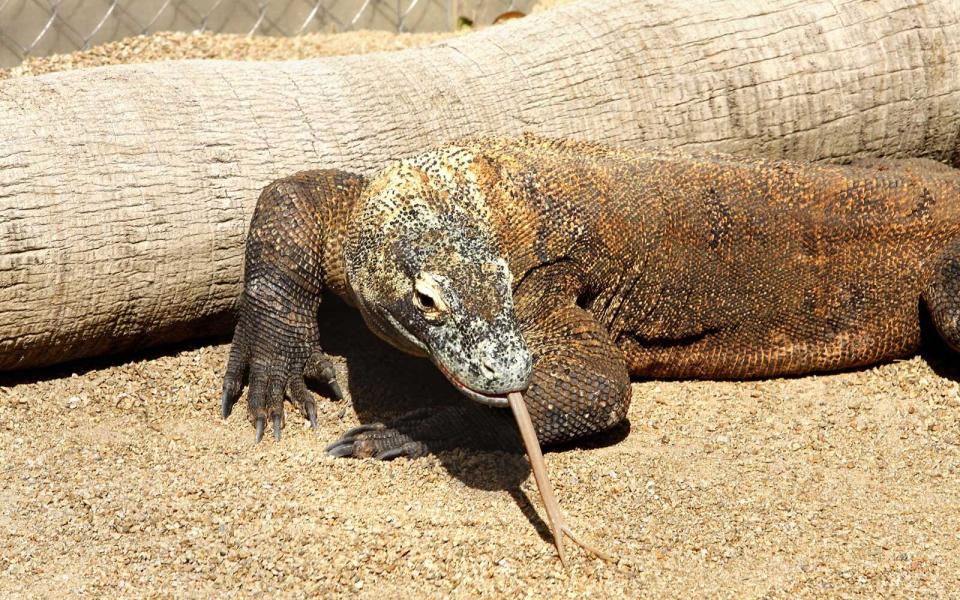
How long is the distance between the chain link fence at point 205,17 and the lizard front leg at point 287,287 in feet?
8.89

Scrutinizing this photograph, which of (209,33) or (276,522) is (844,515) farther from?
(209,33)

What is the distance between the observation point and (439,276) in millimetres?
3254

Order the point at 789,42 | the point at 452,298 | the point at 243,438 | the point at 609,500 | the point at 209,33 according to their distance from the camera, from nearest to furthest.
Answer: the point at 452,298, the point at 609,500, the point at 243,438, the point at 789,42, the point at 209,33

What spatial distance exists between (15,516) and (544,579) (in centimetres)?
162

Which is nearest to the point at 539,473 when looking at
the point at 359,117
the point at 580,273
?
the point at 580,273

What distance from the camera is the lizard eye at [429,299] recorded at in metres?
3.22

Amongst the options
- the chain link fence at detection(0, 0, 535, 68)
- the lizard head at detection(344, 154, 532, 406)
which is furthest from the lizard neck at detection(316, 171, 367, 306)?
the chain link fence at detection(0, 0, 535, 68)

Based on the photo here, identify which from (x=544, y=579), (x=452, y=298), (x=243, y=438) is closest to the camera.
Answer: (x=544, y=579)

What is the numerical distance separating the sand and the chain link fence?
2629 mm

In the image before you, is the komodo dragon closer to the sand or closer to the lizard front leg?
the lizard front leg

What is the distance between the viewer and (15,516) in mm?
3180

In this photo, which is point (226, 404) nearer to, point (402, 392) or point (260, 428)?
point (260, 428)

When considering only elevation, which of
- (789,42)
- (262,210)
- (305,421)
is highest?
(789,42)

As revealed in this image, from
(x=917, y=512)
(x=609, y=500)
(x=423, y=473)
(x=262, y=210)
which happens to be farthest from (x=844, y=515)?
(x=262, y=210)
